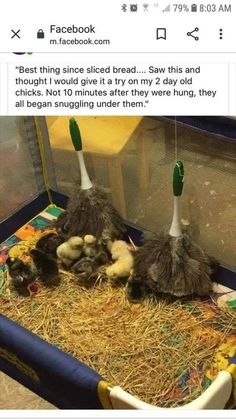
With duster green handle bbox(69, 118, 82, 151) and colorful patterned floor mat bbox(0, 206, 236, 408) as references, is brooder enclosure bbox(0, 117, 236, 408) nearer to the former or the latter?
colorful patterned floor mat bbox(0, 206, 236, 408)

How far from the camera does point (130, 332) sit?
62.1 inches

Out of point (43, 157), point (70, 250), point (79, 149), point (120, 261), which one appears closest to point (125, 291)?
point (120, 261)

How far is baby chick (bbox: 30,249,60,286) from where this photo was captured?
66.6 inches

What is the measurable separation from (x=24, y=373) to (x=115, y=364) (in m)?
0.23

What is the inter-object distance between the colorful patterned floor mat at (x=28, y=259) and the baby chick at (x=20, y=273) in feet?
0.25

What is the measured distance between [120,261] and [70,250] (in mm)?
146

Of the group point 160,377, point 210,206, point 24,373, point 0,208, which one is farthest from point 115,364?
point 0,208

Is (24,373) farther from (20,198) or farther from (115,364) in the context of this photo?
(20,198)

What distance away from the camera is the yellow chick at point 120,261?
1642 millimetres

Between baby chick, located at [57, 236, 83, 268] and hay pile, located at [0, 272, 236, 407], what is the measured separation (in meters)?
0.06

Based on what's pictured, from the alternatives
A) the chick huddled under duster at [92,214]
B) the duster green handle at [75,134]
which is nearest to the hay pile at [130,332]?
the chick huddled under duster at [92,214]

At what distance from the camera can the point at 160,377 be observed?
4.82 ft
